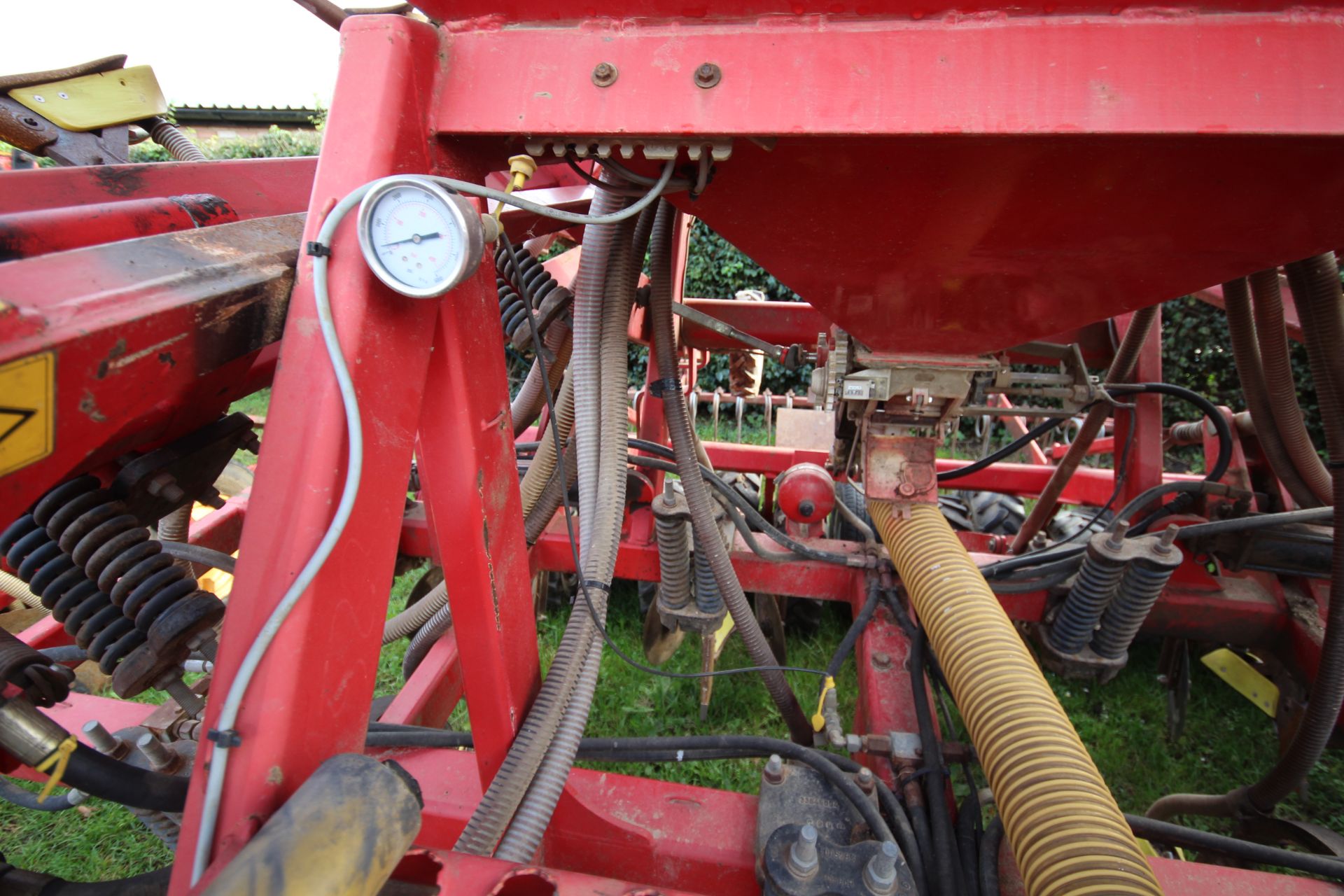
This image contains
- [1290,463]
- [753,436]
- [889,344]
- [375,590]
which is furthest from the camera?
[753,436]

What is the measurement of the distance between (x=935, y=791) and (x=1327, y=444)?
1.38 meters

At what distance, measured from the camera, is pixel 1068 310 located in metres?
1.29

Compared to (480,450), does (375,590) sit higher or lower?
lower

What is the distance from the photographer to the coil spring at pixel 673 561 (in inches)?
79.9

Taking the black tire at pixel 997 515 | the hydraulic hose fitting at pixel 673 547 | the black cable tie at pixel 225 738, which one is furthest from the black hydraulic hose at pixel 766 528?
the black tire at pixel 997 515

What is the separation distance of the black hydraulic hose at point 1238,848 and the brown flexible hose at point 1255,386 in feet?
4.13

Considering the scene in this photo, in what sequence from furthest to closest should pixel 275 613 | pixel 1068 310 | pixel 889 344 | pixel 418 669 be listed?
1. pixel 418 669
2. pixel 889 344
3. pixel 1068 310
4. pixel 275 613

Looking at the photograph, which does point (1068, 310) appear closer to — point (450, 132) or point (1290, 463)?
point (450, 132)

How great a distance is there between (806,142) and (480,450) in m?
0.71

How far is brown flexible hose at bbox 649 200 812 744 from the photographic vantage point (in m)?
1.53

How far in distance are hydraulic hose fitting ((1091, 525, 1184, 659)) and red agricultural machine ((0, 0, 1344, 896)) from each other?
10 mm

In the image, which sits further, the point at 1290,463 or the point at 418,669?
the point at 1290,463

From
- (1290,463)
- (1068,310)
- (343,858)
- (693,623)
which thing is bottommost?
(693,623)

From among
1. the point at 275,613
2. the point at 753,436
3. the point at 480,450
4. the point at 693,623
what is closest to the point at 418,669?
the point at 693,623
